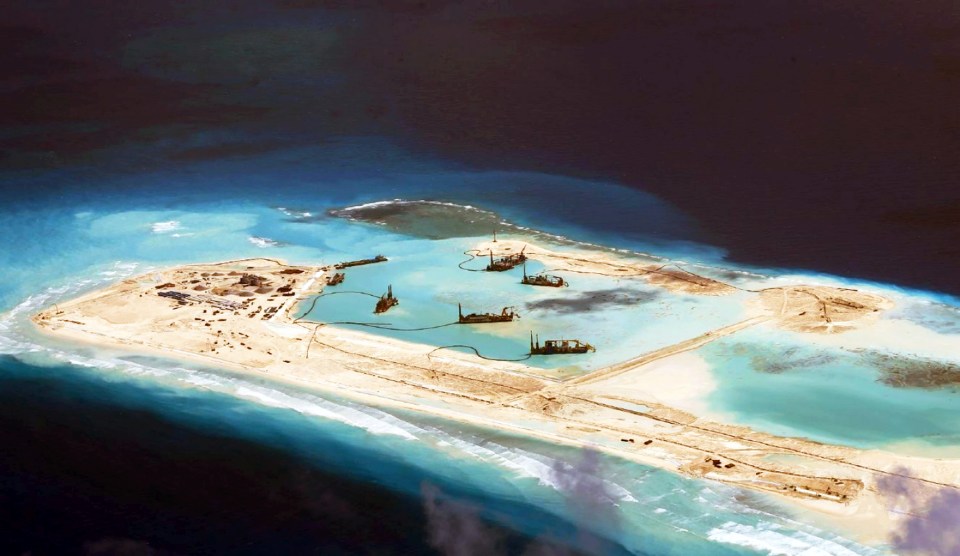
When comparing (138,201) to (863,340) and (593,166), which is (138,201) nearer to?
(593,166)

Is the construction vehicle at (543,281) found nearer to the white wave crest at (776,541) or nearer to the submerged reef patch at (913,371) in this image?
the submerged reef patch at (913,371)

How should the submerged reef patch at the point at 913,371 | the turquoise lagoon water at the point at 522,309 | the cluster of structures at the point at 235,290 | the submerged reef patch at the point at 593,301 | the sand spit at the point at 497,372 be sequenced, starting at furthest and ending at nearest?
the cluster of structures at the point at 235,290
the submerged reef patch at the point at 593,301
the turquoise lagoon water at the point at 522,309
the submerged reef patch at the point at 913,371
the sand spit at the point at 497,372

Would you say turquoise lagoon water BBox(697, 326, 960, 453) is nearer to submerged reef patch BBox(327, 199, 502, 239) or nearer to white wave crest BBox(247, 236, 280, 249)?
submerged reef patch BBox(327, 199, 502, 239)

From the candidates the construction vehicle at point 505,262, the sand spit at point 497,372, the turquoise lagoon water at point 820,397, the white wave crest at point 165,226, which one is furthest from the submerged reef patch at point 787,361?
the white wave crest at point 165,226

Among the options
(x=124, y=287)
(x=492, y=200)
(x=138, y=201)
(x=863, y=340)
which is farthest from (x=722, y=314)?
(x=138, y=201)

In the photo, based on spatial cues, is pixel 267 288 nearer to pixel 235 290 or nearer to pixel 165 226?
pixel 235 290

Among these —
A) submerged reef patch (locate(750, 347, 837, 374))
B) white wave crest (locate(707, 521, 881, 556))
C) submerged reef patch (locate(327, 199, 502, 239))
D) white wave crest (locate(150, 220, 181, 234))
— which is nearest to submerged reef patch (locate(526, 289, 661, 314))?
submerged reef patch (locate(750, 347, 837, 374))
